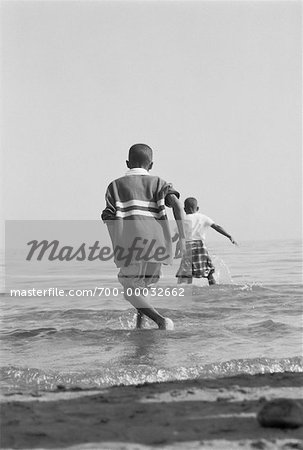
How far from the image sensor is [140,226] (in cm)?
586

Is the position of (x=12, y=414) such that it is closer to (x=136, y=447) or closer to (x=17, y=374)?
(x=136, y=447)

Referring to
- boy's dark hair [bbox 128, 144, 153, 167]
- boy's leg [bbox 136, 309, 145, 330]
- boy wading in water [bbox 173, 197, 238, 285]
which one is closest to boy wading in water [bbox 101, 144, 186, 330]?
boy's dark hair [bbox 128, 144, 153, 167]

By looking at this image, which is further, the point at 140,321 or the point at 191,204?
the point at 191,204

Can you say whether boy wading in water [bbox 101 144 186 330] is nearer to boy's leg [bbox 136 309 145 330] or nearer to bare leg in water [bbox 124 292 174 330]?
bare leg in water [bbox 124 292 174 330]

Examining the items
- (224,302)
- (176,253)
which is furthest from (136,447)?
(224,302)

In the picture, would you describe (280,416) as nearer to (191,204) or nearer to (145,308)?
(145,308)

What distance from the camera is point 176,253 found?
6633 millimetres

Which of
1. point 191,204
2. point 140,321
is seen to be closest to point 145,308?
point 140,321

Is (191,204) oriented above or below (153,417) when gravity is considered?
above

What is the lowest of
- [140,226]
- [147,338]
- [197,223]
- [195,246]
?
[147,338]

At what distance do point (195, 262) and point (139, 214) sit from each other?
4564 millimetres

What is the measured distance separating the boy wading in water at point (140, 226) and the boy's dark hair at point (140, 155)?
0.40 feet

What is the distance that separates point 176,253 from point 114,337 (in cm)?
118

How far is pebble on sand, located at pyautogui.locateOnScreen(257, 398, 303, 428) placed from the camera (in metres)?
2.76
